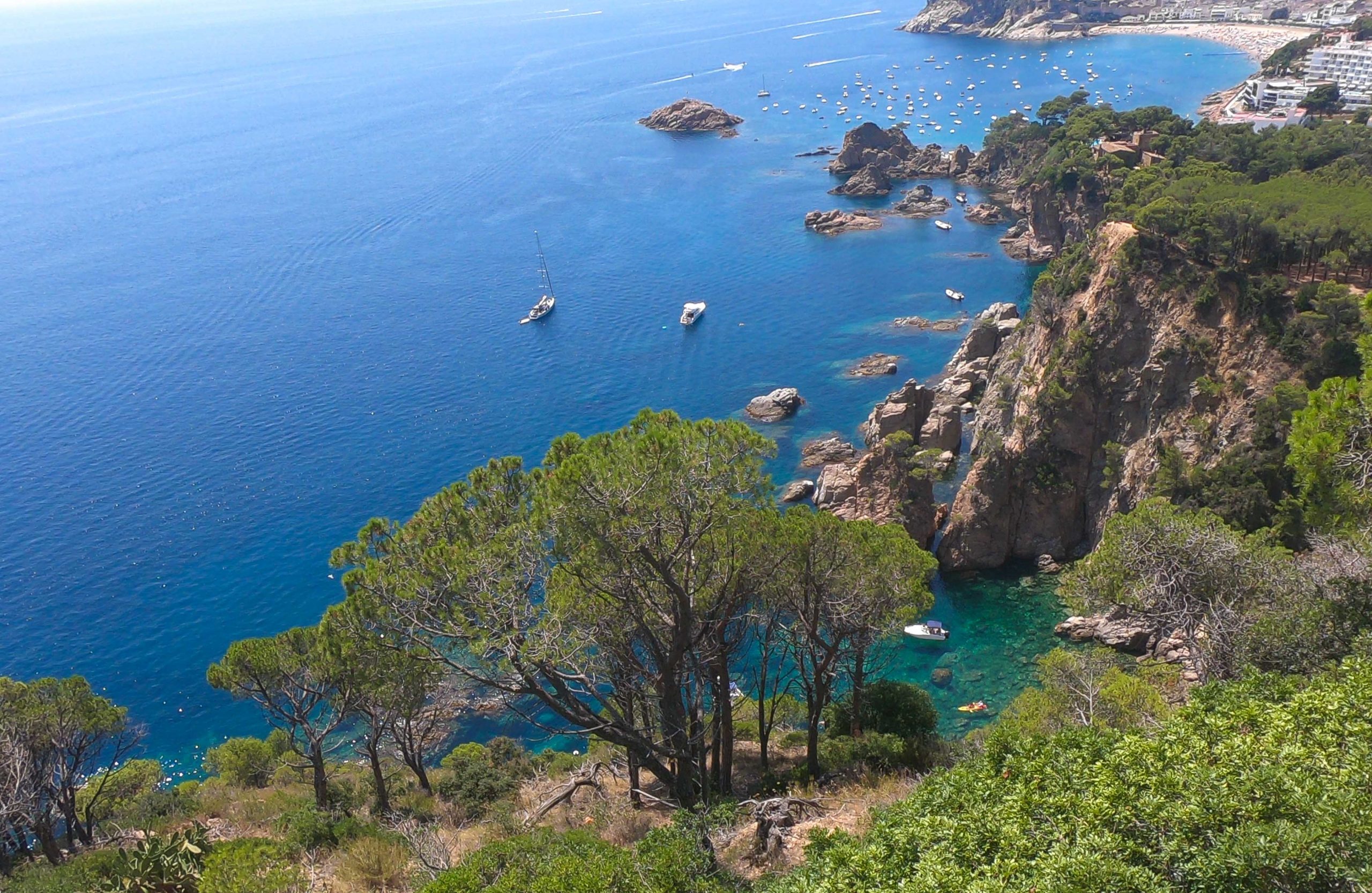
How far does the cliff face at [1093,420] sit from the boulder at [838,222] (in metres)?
48.8

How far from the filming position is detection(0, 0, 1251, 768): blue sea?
4744 centimetres

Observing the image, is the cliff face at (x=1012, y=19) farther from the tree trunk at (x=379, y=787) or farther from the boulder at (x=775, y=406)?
the tree trunk at (x=379, y=787)

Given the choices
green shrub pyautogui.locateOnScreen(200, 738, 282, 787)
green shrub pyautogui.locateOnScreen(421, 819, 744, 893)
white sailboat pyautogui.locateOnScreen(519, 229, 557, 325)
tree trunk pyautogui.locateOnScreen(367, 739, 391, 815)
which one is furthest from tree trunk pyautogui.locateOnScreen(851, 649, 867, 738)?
white sailboat pyautogui.locateOnScreen(519, 229, 557, 325)

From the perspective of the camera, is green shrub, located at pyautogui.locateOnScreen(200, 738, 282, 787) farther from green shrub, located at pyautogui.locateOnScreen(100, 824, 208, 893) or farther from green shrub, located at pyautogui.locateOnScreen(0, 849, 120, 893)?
green shrub, located at pyautogui.locateOnScreen(100, 824, 208, 893)

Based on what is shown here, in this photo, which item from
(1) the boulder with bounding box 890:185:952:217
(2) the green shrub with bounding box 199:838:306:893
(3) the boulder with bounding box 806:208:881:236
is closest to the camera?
(2) the green shrub with bounding box 199:838:306:893

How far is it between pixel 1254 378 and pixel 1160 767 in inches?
1303

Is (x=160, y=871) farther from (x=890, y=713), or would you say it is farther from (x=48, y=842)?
(x=890, y=713)

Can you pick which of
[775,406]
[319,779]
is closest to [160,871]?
[319,779]

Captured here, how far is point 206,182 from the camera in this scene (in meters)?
123

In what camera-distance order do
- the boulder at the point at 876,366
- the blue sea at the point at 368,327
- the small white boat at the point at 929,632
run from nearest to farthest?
1. the small white boat at the point at 929,632
2. the blue sea at the point at 368,327
3. the boulder at the point at 876,366

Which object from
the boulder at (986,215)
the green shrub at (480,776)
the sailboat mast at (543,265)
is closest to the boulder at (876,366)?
the sailboat mast at (543,265)

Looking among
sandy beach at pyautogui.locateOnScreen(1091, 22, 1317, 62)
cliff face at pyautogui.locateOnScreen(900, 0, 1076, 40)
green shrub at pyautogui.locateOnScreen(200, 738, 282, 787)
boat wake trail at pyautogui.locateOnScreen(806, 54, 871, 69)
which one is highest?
cliff face at pyautogui.locateOnScreen(900, 0, 1076, 40)

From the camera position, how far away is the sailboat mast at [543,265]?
3282 inches

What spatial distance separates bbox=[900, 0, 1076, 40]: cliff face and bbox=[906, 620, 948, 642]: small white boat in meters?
179
